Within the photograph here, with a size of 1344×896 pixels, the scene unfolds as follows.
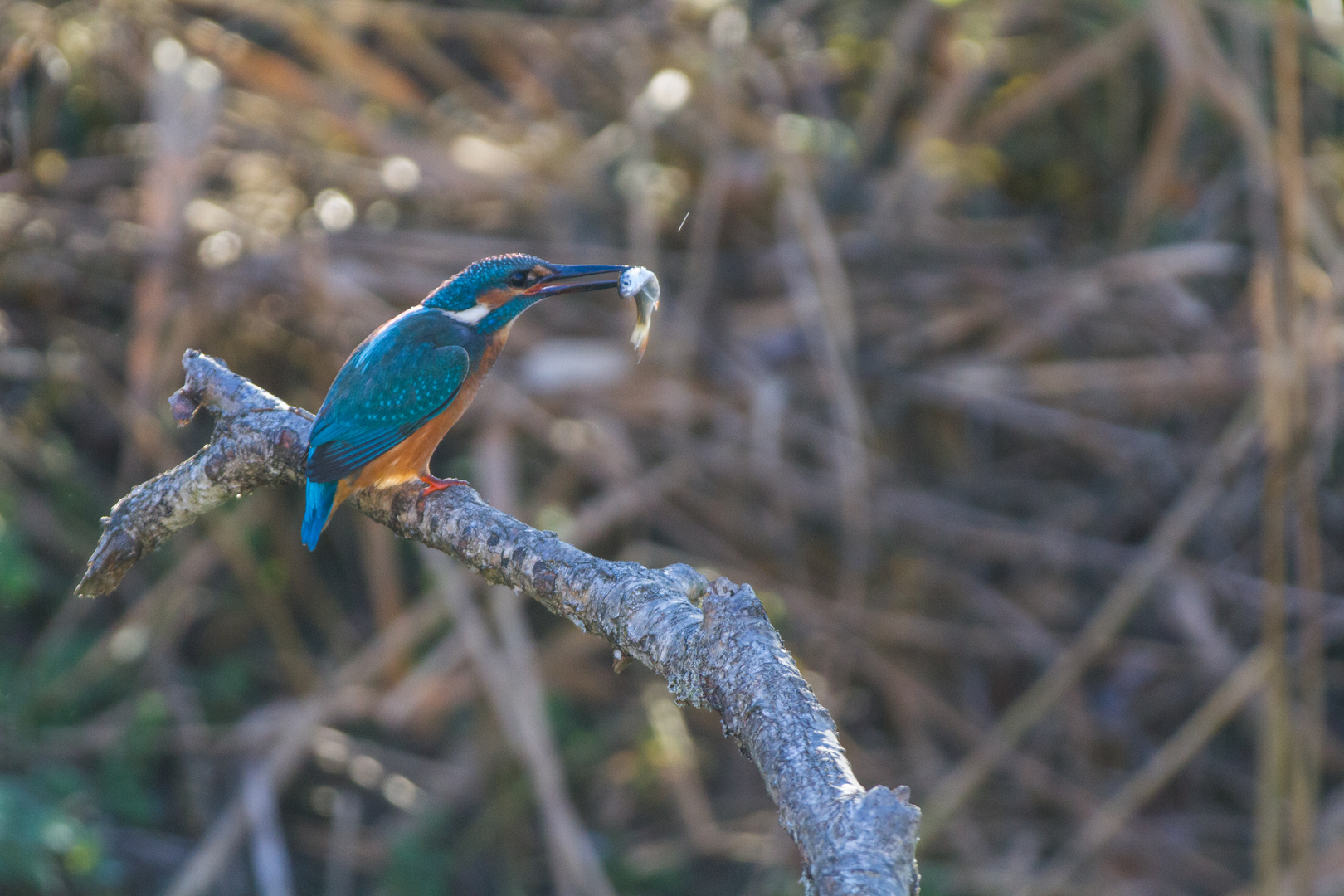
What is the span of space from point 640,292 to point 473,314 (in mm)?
506

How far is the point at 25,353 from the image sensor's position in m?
3.99

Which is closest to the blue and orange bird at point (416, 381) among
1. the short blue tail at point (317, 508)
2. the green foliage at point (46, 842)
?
the short blue tail at point (317, 508)

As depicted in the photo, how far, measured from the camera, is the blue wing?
2256mm

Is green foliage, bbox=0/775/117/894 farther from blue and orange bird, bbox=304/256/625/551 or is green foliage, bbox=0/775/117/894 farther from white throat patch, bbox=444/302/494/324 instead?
white throat patch, bbox=444/302/494/324

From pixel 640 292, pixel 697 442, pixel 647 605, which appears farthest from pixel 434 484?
pixel 697 442

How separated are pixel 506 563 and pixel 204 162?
3.12 meters

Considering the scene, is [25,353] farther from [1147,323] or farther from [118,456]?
[1147,323]

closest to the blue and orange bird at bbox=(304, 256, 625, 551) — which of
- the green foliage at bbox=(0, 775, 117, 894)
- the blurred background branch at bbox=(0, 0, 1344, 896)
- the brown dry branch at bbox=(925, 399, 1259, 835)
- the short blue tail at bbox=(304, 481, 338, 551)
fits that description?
the short blue tail at bbox=(304, 481, 338, 551)

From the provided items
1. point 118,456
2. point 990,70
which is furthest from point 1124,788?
point 118,456

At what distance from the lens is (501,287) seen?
2.73 metres

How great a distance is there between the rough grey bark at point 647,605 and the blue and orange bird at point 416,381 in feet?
0.20

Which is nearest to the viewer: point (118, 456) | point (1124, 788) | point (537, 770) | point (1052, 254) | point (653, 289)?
point (653, 289)

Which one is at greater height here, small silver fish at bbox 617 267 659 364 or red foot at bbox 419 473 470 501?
small silver fish at bbox 617 267 659 364

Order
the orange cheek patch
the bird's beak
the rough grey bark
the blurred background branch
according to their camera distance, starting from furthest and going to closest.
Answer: the blurred background branch → the orange cheek patch → the bird's beak → the rough grey bark
